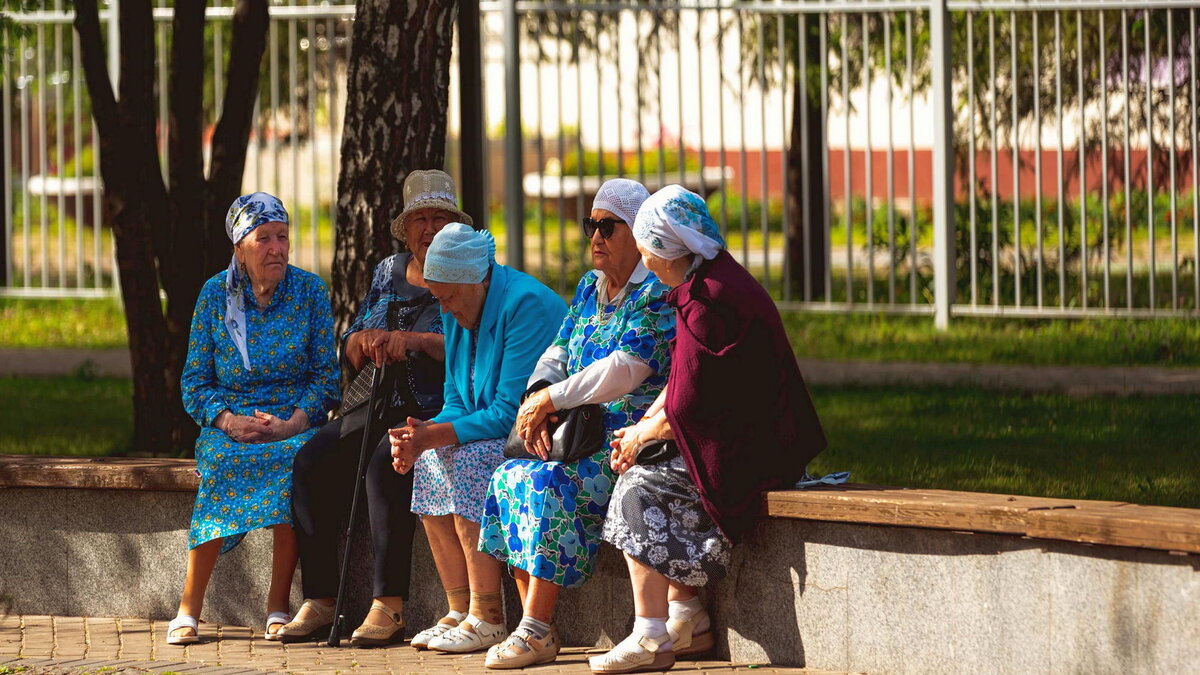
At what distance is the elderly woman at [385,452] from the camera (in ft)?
20.1

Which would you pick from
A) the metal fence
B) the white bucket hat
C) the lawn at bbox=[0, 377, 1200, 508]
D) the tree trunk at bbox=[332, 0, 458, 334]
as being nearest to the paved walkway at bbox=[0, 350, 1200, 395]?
the lawn at bbox=[0, 377, 1200, 508]

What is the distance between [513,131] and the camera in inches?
482

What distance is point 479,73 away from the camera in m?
7.97

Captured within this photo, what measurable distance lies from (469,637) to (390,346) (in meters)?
1.05

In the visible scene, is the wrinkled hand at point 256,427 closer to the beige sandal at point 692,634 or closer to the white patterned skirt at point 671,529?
the white patterned skirt at point 671,529

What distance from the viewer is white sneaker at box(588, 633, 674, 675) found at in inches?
216

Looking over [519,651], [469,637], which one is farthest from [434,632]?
[519,651]

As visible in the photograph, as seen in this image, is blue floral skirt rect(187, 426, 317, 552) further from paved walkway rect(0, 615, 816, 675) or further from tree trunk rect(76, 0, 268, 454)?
tree trunk rect(76, 0, 268, 454)

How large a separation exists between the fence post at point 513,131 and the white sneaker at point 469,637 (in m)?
6.29

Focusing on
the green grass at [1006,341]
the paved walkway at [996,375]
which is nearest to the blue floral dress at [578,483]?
the paved walkway at [996,375]

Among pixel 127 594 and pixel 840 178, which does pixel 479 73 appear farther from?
pixel 840 178

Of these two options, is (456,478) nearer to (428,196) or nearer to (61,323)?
(428,196)

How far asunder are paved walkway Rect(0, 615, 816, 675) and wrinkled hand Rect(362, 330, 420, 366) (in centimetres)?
96

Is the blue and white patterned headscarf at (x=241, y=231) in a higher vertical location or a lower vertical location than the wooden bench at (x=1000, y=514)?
higher
